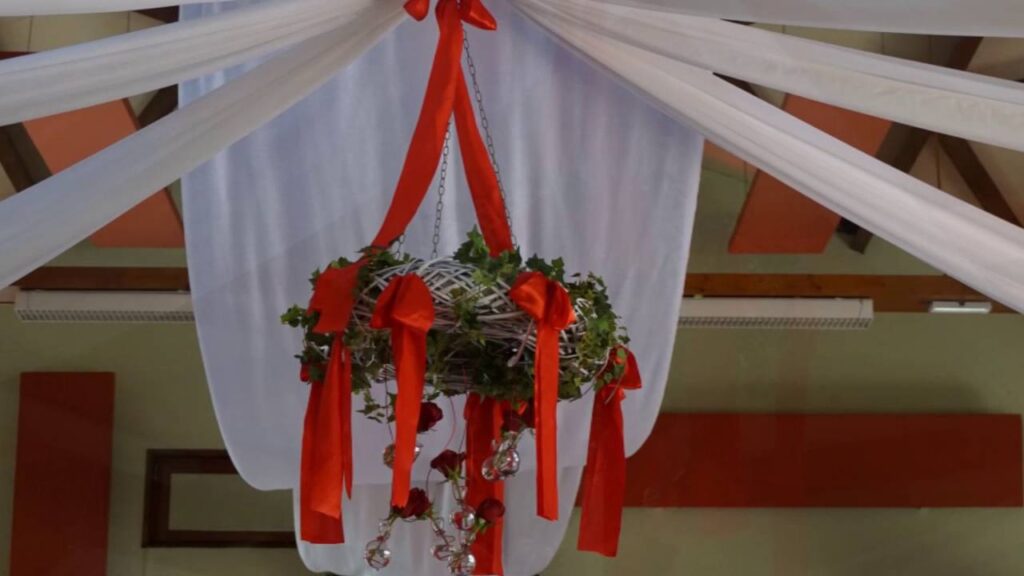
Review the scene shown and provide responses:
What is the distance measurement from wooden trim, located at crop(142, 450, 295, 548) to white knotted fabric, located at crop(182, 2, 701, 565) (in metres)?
2.10

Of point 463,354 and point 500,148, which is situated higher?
point 500,148

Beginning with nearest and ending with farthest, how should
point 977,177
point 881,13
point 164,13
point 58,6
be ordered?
point 58,6
point 881,13
point 164,13
point 977,177

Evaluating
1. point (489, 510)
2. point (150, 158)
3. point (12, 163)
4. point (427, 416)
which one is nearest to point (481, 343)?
point (427, 416)

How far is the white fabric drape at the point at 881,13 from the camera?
195 centimetres

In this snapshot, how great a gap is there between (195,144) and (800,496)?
139 inches

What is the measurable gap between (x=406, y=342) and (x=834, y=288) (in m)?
3.37

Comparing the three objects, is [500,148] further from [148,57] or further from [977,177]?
[977,177]

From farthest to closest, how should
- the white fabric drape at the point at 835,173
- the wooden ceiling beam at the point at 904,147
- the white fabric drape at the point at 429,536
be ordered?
the wooden ceiling beam at the point at 904,147
the white fabric drape at the point at 429,536
the white fabric drape at the point at 835,173

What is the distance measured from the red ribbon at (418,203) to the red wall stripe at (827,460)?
Result: 279 cm

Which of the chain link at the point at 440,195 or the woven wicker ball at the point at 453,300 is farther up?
the chain link at the point at 440,195

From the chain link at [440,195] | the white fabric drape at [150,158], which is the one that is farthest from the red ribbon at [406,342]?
the chain link at [440,195]

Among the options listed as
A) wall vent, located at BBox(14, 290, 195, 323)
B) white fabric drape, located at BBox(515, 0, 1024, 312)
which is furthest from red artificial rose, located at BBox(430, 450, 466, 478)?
wall vent, located at BBox(14, 290, 195, 323)

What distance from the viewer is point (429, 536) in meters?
3.19

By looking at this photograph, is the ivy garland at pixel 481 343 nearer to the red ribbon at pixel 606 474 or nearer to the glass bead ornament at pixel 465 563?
the red ribbon at pixel 606 474
